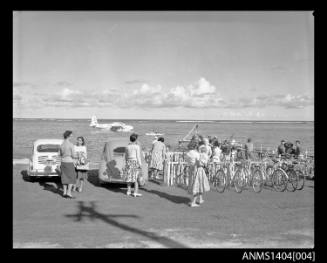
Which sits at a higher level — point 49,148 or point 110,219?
point 49,148

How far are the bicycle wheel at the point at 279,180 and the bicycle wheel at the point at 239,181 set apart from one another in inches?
43.0

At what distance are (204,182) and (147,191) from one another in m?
2.67

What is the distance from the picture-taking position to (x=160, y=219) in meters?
8.91

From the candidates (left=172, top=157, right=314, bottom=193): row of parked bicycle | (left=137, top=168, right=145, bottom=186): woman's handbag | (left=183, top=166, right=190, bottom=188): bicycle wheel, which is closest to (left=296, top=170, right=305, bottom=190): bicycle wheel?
(left=172, top=157, right=314, bottom=193): row of parked bicycle

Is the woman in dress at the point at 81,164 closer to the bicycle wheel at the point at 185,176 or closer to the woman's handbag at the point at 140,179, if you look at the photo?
the woman's handbag at the point at 140,179

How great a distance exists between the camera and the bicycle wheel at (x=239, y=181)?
12140 mm

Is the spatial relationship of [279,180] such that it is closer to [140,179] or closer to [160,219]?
[140,179]

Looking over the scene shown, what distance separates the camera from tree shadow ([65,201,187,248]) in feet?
24.3

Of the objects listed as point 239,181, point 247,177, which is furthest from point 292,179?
point 239,181

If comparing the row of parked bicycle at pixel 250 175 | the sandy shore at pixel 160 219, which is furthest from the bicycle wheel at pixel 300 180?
the sandy shore at pixel 160 219

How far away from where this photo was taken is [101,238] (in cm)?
750

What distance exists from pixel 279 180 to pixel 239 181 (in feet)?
4.40
